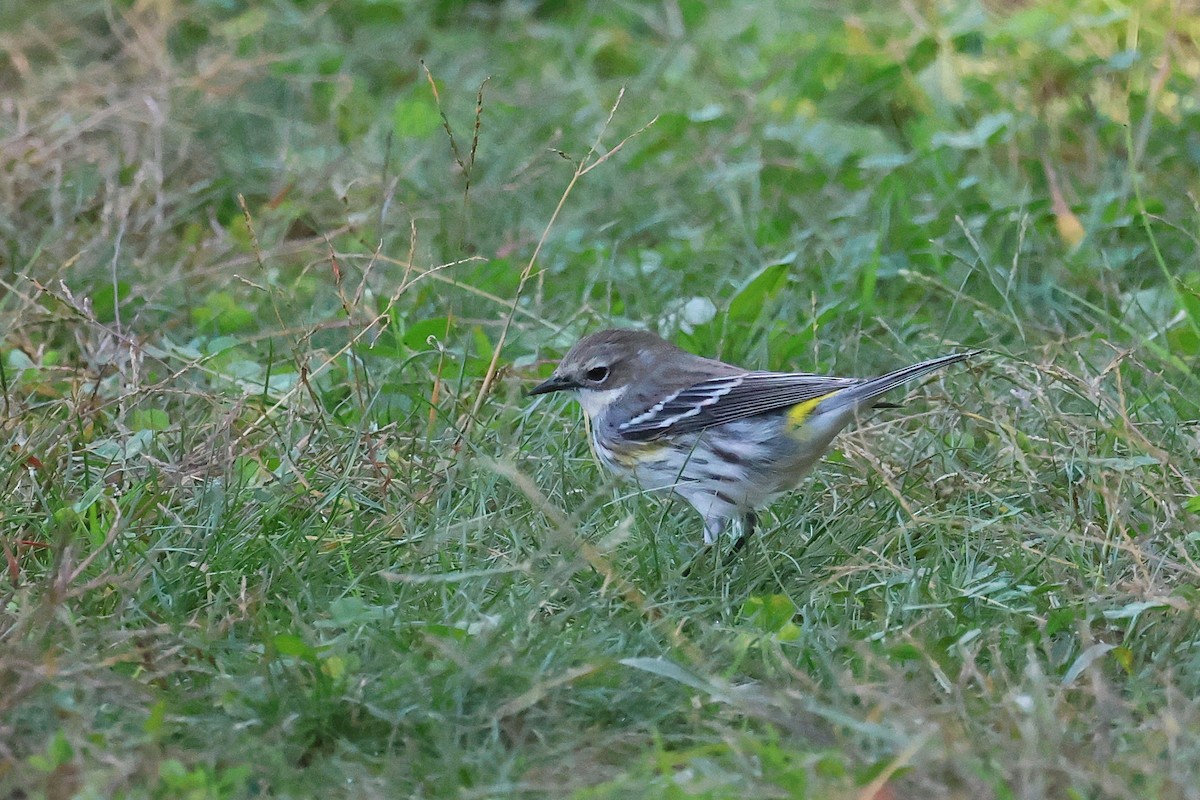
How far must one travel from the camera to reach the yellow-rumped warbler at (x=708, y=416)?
427cm

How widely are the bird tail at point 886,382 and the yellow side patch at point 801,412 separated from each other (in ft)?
0.20

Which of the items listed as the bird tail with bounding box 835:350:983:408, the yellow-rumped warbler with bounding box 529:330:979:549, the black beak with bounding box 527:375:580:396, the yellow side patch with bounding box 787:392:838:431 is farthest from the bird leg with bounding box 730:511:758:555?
the black beak with bounding box 527:375:580:396

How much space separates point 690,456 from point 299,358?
1.15m

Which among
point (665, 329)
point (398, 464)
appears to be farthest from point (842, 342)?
point (398, 464)

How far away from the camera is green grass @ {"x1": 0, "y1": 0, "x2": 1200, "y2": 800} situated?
310 cm

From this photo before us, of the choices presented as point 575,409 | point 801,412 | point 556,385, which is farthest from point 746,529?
point 575,409

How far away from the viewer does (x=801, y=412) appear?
14.2 ft

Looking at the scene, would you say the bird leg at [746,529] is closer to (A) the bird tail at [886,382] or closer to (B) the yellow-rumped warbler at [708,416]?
(B) the yellow-rumped warbler at [708,416]

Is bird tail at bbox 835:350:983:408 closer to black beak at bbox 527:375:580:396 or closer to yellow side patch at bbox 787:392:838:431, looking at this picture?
yellow side patch at bbox 787:392:838:431

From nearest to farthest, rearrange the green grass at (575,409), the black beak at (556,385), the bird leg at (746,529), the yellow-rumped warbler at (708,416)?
the green grass at (575,409)
the bird leg at (746,529)
the yellow-rumped warbler at (708,416)
the black beak at (556,385)

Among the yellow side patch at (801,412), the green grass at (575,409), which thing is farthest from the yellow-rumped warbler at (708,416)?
the green grass at (575,409)

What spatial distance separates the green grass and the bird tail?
300mm

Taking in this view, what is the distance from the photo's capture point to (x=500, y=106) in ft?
24.0

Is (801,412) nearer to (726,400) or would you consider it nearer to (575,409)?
(726,400)
